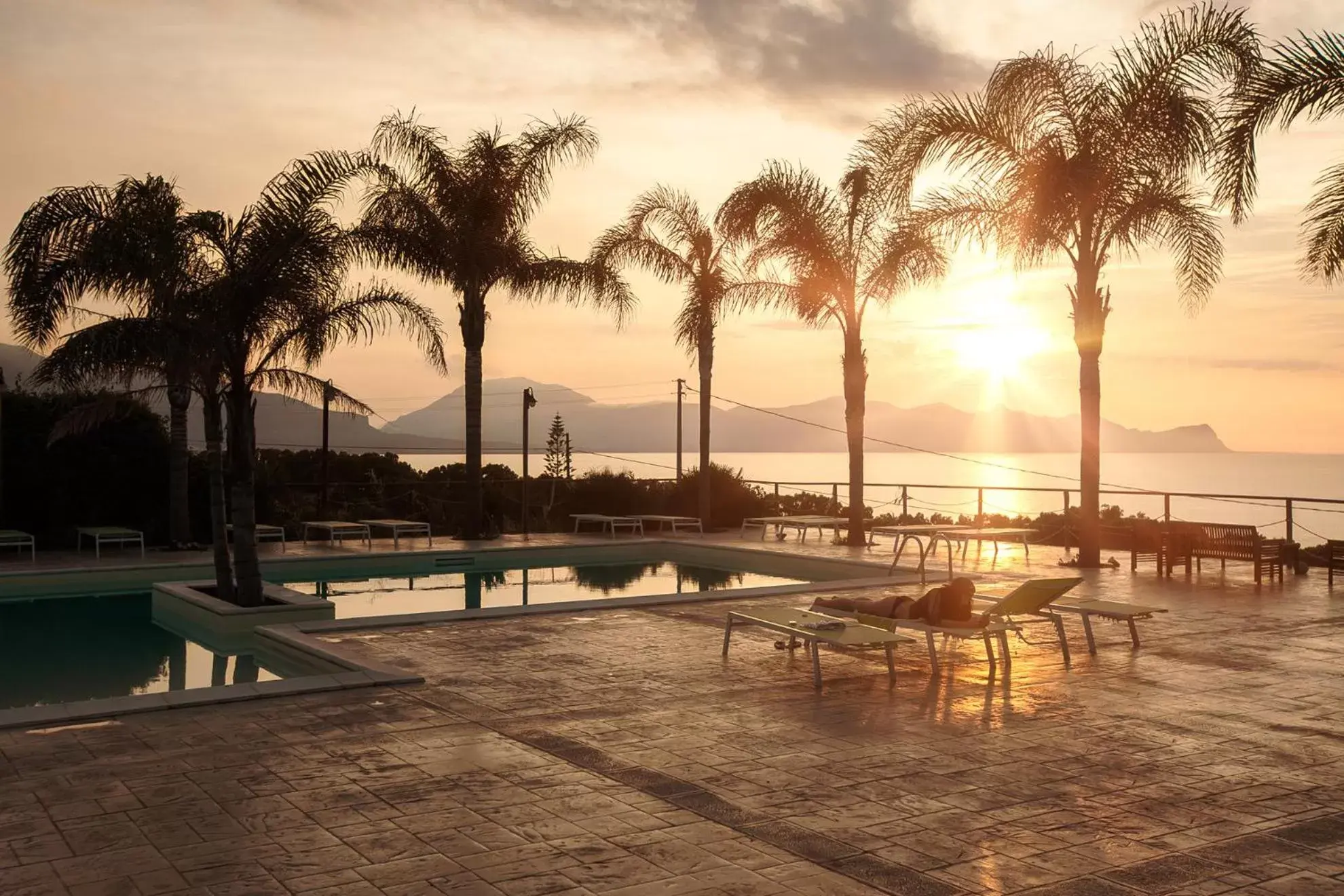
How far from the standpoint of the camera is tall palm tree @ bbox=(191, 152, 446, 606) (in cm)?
1068

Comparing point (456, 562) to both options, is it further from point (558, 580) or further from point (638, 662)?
point (638, 662)

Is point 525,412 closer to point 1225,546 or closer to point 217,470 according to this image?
point 217,470

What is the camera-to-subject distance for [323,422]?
19891 mm

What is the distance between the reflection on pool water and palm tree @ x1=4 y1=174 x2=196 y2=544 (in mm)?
3715

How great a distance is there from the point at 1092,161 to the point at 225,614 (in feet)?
36.7

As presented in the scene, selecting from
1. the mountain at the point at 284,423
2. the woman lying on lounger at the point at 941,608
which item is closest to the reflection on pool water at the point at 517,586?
the mountain at the point at 284,423

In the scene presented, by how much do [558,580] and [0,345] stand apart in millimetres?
48952

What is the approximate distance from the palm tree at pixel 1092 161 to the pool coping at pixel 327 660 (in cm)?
461

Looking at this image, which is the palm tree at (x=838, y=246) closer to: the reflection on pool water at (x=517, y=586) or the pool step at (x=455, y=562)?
the reflection on pool water at (x=517, y=586)

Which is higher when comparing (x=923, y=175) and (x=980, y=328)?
(x=923, y=175)

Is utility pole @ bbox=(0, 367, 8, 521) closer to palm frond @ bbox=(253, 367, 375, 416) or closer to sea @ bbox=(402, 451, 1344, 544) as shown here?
palm frond @ bbox=(253, 367, 375, 416)

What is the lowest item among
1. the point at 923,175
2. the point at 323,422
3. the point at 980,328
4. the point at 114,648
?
the point at 114,648

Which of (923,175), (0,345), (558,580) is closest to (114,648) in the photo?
(558,580)

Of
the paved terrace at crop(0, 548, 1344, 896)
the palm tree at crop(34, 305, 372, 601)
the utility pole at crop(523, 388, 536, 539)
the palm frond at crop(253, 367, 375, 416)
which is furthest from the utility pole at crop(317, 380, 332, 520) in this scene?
the paved terrace at crop(0, 548, 1344, 896)
